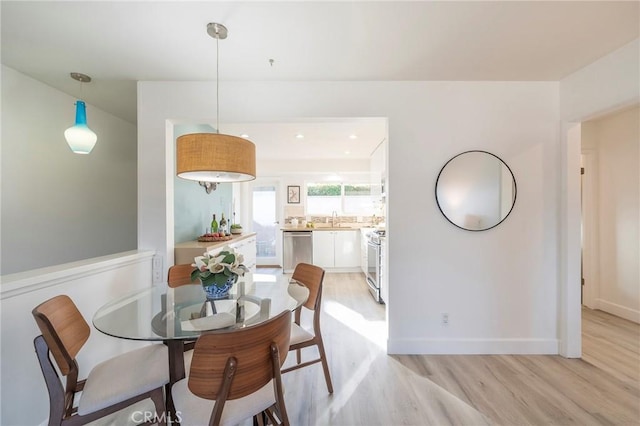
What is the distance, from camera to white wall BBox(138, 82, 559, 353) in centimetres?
230

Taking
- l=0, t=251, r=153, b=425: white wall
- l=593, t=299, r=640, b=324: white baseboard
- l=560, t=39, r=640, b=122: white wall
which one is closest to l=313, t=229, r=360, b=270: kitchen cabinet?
l=593, t=299, r=640, b=324: white baseboard

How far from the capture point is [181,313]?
1.39 m

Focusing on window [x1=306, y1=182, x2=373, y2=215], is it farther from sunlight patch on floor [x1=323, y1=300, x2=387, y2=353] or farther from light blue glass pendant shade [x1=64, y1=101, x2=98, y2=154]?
light blue glass pendant shade [x1=64, y1=101, x2=98, y2=154]

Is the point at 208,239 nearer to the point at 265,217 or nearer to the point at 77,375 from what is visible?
the point at 77,375

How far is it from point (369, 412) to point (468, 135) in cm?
236

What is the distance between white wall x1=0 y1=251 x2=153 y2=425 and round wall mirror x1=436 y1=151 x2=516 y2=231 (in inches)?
110

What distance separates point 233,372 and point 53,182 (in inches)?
115

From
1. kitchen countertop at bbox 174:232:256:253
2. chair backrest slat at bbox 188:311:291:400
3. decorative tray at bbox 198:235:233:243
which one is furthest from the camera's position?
decorative tray at bbox 198:235:233:243

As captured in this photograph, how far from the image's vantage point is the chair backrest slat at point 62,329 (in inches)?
40.6

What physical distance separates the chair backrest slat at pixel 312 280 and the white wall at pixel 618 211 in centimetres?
380

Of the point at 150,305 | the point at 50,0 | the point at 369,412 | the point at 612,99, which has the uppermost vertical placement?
the point at 50,0

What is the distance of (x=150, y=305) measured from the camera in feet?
4.91

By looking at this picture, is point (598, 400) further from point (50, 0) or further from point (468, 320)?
point (50, 0)

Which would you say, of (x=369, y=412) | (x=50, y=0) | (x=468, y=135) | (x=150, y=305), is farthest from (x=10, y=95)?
(x=468, y=135)
